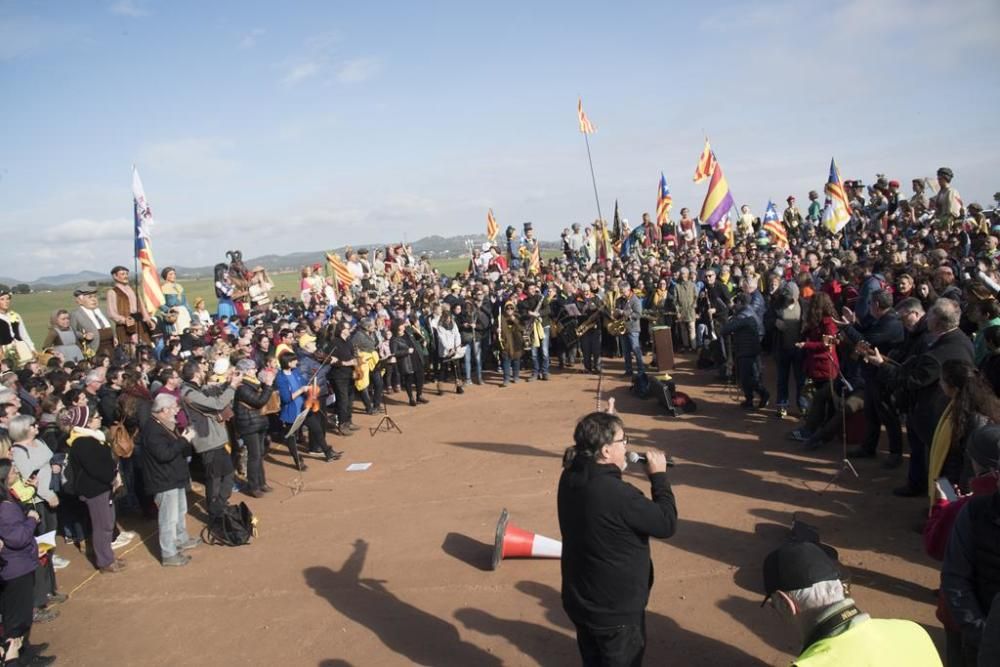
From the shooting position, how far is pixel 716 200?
19.5 m

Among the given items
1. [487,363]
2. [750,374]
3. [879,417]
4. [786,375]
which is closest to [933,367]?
[879,417]

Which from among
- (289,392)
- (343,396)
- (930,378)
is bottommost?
(343,396)

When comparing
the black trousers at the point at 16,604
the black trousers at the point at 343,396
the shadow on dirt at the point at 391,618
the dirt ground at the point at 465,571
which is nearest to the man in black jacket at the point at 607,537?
the dirt ground at the point at 465,571

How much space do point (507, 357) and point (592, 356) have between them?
2.20 metres

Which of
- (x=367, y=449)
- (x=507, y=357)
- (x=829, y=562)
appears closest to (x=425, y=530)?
(x=367, y=449)

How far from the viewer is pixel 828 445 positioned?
938 cm

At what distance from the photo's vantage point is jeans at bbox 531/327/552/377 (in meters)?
16.0

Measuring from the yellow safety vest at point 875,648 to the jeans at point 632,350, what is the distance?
12.0 m

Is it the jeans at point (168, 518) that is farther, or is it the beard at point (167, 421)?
the jeans at point (168, 518)

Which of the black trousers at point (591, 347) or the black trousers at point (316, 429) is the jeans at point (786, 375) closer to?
the black trousers at point (591, 347)

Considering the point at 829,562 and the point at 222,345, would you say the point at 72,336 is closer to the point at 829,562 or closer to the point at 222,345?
the point at 222,345

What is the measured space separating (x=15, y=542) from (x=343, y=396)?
7.59 metres

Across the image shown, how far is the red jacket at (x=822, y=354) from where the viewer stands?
9172 mm

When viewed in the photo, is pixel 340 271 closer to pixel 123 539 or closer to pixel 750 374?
pixel 123 539
